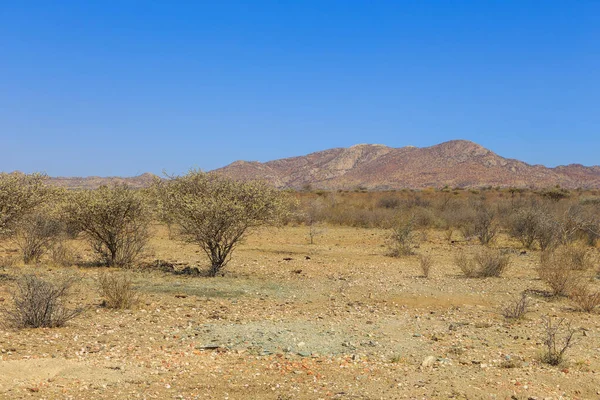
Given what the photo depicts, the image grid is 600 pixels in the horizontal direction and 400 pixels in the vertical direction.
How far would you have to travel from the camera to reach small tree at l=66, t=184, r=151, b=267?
48.1 ft

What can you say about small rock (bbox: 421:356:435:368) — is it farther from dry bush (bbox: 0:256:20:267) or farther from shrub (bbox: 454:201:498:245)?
shrub (bbox: 454:201:498:245)

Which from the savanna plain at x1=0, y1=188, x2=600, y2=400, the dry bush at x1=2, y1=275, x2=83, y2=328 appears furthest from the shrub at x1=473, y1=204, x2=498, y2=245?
the dry bush at x1=2, y1=275, x2=83, y2=328

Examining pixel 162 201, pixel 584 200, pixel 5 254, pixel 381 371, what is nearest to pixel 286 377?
pixel 381 371

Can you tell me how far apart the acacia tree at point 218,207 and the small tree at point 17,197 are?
3.07 m

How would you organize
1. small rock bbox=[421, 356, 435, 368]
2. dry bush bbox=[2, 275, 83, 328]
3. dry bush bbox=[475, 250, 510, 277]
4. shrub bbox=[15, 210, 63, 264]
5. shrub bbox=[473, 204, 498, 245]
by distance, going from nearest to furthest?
1. small rock bbox=[421, 356, 435, 368]
2. dry bush bbox=[2, 275, 83, 328]
3. dry bush bbox=[475, 250, 510, 277]
4. shrub bbox=[15, 210, 63, 264]
5. shrub bbox=[473, 204, 498, 245]

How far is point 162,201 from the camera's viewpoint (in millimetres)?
14508

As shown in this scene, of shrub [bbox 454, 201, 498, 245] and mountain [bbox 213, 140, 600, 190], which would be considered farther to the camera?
mountain [bbox 213, 140, 600, 190]

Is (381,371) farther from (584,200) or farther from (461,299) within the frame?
(584,200)

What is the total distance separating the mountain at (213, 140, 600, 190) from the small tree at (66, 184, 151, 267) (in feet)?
231

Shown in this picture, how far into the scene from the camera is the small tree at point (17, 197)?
11.9 metres

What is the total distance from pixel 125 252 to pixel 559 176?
9753 centimetres

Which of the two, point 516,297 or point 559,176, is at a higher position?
point 559,176

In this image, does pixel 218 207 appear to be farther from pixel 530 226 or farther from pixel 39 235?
pixel 530 226

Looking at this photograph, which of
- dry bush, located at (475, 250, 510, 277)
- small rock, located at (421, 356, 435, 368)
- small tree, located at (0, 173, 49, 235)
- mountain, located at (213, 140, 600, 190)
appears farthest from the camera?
mountain, located at (213, 140, 600, 190)
